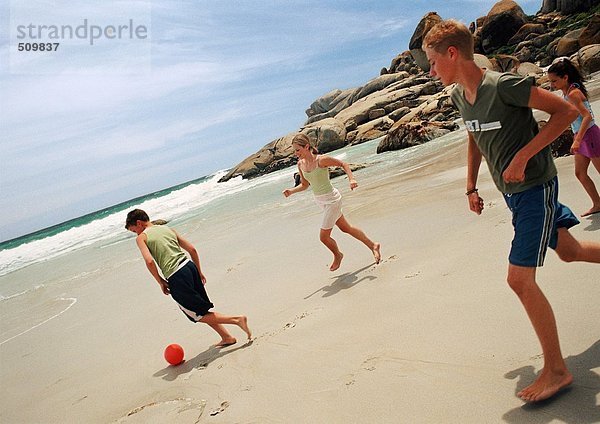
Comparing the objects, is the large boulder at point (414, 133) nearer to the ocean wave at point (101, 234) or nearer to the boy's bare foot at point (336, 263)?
the ocean wave at point (101, 234)

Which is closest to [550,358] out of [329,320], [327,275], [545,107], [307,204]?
[545,107]

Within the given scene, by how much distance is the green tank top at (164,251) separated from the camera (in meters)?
5.10

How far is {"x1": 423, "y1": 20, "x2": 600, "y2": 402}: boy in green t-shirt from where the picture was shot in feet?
8.17

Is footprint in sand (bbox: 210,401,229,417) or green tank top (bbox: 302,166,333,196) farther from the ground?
green tank top (bbox: 302,166,333,196)

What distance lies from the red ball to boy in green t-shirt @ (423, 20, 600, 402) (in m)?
3.52

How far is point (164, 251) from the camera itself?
5141mm

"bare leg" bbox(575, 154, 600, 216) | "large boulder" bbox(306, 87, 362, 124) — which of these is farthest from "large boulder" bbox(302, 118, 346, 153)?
"bare leg" bbox(575, 154, 600, 216)

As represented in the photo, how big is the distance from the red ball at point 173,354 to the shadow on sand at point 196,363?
6 cm

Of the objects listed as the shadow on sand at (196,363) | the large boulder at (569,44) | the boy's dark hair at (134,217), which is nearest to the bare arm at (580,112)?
the shadow on sand at (196,363)

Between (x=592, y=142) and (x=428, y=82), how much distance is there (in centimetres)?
3934

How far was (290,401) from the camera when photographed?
3396 mm

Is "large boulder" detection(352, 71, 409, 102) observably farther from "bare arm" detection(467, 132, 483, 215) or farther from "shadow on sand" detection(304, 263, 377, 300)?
"bare arm" detection(467, 132, 483, 215)

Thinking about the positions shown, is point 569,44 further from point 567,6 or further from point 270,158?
point 270,158

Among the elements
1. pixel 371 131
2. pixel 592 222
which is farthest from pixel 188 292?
pixel 371 131
